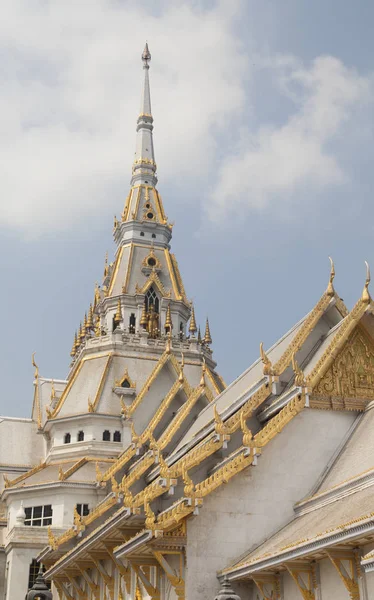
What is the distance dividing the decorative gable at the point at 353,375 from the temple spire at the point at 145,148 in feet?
144

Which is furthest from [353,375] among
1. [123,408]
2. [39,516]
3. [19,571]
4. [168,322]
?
[168,322]

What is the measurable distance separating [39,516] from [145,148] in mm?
32333

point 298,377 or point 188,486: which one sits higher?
point 298,377

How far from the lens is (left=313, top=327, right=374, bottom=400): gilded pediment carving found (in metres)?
20.9

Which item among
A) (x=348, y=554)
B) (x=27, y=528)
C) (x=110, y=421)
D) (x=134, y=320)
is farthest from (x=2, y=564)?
(x=348, y=554)

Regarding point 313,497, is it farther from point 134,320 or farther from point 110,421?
point 134,320

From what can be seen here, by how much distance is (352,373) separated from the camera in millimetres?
21109

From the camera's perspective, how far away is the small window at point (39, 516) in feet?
142

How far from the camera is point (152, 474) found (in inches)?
1056

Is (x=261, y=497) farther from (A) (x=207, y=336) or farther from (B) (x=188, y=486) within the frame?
(A) (x=207, y=336)

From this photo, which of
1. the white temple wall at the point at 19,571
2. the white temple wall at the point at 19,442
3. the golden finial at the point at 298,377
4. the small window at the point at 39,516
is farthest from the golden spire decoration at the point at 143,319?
the golden finial at the point at 298,377

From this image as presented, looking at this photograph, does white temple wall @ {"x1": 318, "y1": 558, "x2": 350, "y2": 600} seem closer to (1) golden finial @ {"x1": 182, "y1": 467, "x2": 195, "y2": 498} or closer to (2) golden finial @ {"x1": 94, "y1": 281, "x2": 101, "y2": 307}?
(1) golden finial @ {"x1": 182, "y1": 467, "x2": 195, "y2": 498}

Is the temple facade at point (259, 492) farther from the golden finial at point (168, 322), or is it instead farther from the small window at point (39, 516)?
the golden finial at point (168, 322)

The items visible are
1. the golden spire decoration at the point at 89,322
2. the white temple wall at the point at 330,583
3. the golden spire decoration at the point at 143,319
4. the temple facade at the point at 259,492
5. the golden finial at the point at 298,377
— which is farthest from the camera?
the golden spire decoration at the point at 89,322
